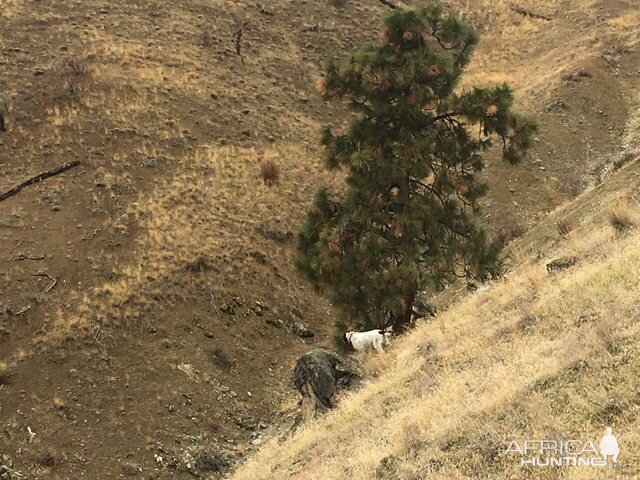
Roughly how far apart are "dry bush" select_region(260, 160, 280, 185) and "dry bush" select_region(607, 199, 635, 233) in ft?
56.6

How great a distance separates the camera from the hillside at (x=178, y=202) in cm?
1559

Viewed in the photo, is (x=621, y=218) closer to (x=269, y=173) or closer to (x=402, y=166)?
(x=402, y=166)

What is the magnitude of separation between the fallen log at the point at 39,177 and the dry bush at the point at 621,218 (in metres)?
20.7

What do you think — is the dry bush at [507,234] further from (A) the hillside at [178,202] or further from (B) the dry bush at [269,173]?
(B) the dry bush at [269,173]

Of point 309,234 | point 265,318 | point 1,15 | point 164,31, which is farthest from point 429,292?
point 1,15

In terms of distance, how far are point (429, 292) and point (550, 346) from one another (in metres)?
15.5

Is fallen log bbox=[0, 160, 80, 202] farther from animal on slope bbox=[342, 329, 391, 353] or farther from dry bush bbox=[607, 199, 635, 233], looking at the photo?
dry bush bbox=[607, 199, 635, 233]

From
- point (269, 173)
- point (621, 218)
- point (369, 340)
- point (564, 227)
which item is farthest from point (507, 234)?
point (621, 218)

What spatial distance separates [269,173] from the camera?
88.6ft

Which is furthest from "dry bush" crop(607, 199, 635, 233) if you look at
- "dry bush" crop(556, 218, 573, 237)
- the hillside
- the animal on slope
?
the animal on slope

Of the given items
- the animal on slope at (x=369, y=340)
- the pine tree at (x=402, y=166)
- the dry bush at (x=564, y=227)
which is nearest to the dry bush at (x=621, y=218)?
the pine tree at (x=402, y=166)

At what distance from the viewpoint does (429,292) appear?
74.9ft

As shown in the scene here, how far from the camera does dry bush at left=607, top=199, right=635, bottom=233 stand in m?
11.5

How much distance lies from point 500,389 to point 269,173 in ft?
69.9
